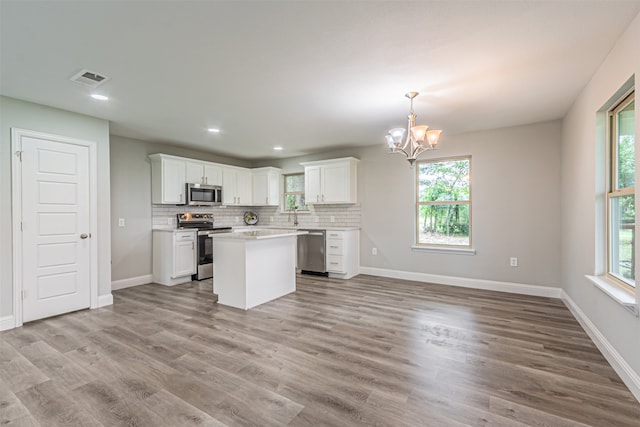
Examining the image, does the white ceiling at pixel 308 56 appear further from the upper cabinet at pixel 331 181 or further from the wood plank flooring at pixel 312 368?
the wood plank flooring at pixel 312 368

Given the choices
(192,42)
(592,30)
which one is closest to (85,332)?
Answer: (192,42)

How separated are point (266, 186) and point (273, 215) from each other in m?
0.74

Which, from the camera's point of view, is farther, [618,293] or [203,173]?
[203,173]

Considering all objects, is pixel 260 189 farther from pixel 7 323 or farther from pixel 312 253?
pixel 7 323

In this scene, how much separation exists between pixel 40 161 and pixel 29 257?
1.06 meters

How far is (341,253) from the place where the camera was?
17.2ft

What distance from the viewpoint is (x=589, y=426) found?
1644 mm

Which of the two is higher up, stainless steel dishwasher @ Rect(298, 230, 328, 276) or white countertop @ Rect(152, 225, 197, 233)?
white countertop @ Rect(152, 225, 197, 233)

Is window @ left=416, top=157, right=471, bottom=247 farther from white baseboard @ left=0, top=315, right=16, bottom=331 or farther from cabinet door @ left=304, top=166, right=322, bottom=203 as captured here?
white baseboard @ left=0, top=315, right=16, bottom=331

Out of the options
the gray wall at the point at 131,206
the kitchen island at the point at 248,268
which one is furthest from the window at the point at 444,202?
the gray wall at the point at 131,206

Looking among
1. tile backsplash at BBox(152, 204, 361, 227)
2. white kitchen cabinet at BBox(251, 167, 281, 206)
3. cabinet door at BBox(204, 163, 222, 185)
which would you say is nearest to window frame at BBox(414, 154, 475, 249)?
tile backsplash at BBox(152, 204, 361, 227)

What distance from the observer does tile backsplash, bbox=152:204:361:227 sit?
5.38 metres

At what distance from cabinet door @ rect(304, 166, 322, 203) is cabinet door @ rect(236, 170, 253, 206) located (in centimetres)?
146

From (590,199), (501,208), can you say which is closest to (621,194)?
(590,199)
